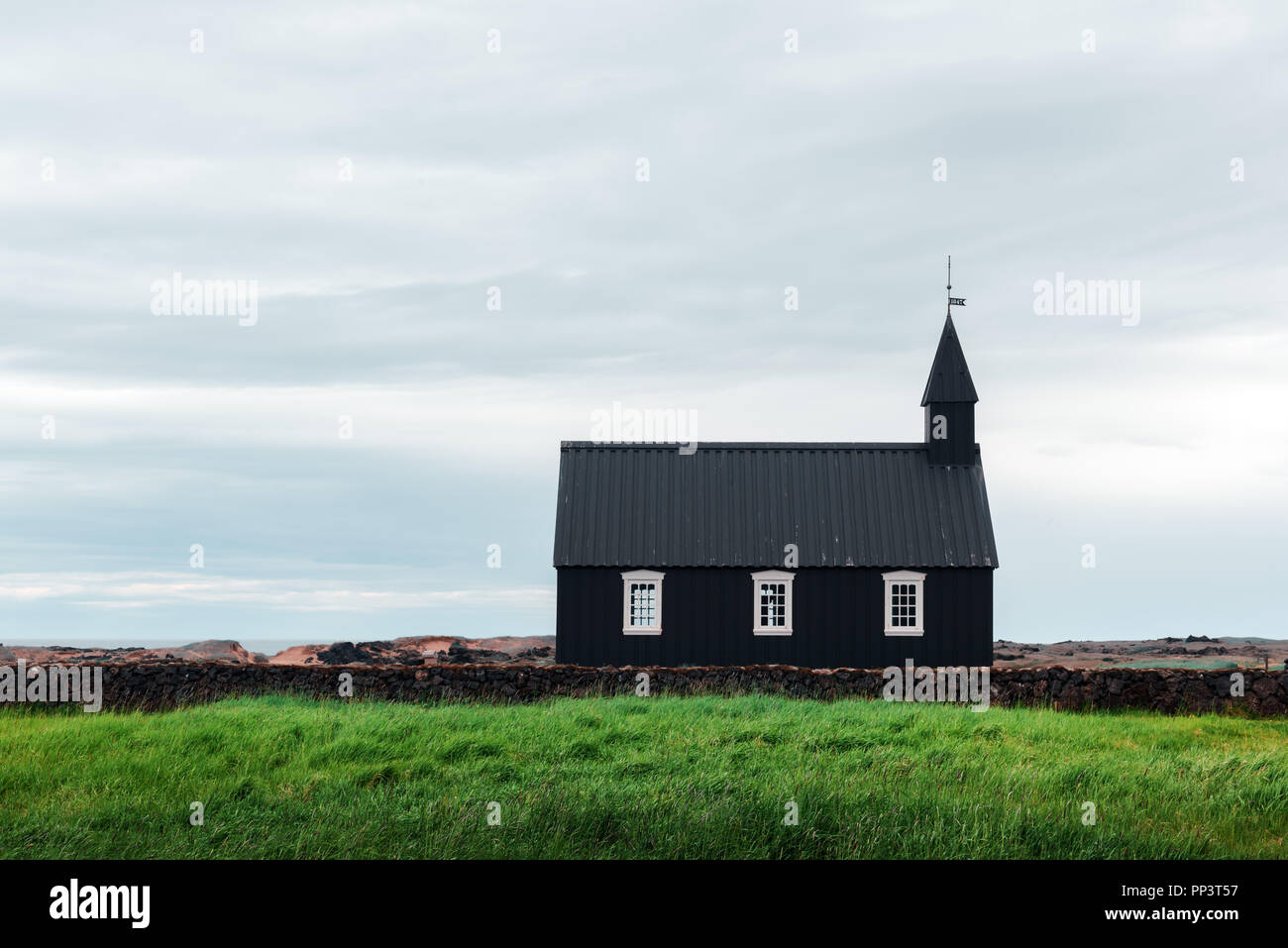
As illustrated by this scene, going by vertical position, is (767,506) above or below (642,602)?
above

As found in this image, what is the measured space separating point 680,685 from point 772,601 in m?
7.36

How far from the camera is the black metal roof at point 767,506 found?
30.7 meters

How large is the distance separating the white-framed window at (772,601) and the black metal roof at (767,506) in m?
0.45

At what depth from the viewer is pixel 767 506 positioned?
105 feet

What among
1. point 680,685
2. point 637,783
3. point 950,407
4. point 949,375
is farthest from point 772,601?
point 637,783

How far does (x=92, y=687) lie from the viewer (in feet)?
78.2

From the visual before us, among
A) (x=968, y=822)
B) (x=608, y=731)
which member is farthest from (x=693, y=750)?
(x=968, y=822)

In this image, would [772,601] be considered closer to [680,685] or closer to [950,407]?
[680,685]

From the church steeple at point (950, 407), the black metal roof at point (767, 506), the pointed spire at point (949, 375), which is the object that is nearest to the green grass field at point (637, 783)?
the black metal roof at point (767, 506)

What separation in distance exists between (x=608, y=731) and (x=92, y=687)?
1394 centimetres

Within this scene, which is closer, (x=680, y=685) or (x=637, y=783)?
(x=637, y=783)

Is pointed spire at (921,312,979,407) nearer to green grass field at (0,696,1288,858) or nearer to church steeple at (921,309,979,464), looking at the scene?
church steeple at (921,309,979,464)

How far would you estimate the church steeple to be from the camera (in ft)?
109
